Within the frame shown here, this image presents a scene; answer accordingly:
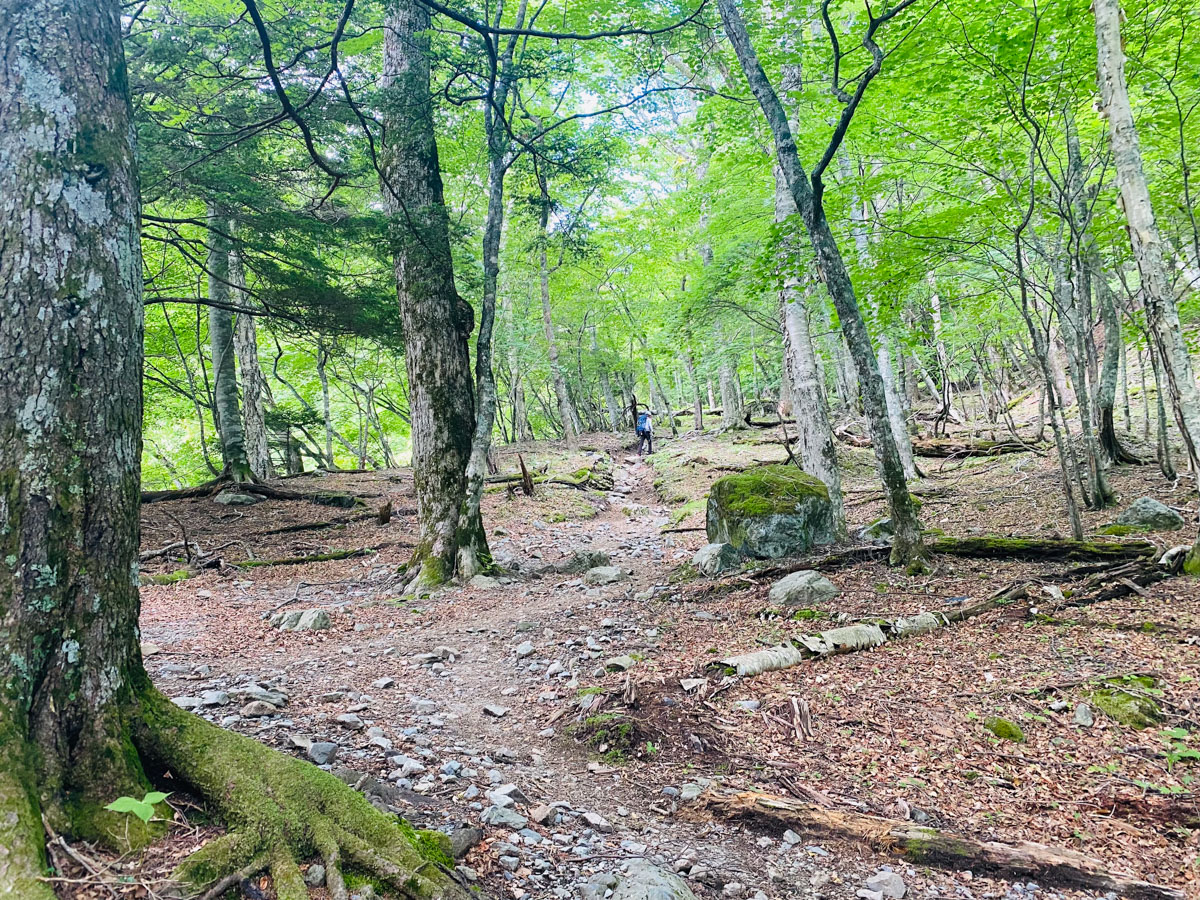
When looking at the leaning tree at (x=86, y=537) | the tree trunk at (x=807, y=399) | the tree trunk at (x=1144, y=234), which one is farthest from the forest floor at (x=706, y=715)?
the tree trunk at (x=807, y=399)

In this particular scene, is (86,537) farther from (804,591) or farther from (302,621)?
(804,591)

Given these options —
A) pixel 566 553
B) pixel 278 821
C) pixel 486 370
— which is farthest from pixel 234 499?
pixel 278 821

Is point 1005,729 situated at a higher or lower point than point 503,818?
lower

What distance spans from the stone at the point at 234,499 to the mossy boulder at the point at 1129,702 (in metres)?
13.7

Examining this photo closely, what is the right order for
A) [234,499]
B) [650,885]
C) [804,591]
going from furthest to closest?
1. [234,499]
2. [804,591]
3. [650,885]

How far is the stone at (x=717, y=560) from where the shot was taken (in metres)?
7.87

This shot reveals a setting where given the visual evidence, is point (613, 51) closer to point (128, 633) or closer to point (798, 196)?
point (798, 196)

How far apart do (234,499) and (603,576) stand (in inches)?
346

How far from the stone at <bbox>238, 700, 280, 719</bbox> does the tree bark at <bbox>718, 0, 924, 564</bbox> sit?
581 centimetres

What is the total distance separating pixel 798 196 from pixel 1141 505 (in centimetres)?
535

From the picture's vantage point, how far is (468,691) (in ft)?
16.9

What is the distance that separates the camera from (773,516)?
8133 millimetres

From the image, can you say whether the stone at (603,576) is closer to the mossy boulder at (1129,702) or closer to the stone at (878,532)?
the stone at (878,532)

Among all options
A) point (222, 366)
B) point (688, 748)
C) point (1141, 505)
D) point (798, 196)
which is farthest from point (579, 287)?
point (688, 748)
